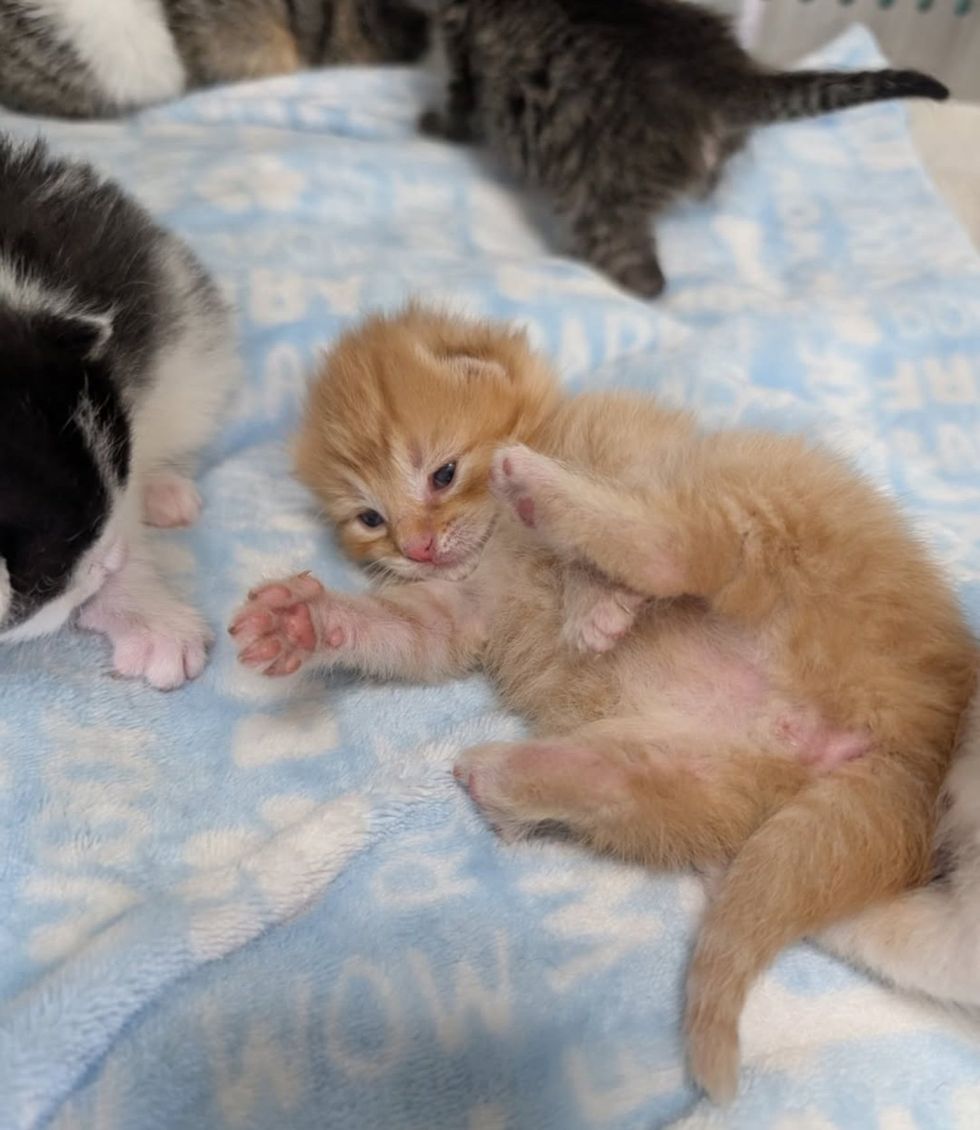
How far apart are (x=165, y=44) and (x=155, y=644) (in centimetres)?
184

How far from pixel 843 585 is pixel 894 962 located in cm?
39

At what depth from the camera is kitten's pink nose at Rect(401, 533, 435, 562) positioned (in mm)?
1342

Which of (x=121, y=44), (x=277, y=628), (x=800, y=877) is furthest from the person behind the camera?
(x=121, y=44)

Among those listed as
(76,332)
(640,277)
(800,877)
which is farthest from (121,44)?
(800,877)

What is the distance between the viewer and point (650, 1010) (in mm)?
1005

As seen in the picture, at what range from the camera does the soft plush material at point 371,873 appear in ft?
3.10

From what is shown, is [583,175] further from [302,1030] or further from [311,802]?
[302,1030]

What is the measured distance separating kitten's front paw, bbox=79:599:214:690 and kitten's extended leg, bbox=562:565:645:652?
0.51 m

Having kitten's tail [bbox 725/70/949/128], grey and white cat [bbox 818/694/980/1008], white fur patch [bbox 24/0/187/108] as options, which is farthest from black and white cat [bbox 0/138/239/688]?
kitten's tail [bbox 725/70/949/128]

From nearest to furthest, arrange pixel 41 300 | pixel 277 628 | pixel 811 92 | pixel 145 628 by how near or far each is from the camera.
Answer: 1. pixel 277 628
2. pixel 41 300
3. pixel 145 628
4. pixel 811 92

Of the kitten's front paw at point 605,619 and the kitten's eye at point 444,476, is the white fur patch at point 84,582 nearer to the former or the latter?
the kitten's eye at point 444,476

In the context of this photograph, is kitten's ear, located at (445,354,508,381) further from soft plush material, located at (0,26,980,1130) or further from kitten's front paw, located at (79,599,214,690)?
kitten's front paw, located at (79,599,214,690)

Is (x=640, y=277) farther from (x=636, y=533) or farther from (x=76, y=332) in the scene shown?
(x=76, y=332)

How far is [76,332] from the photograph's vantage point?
1088mm
